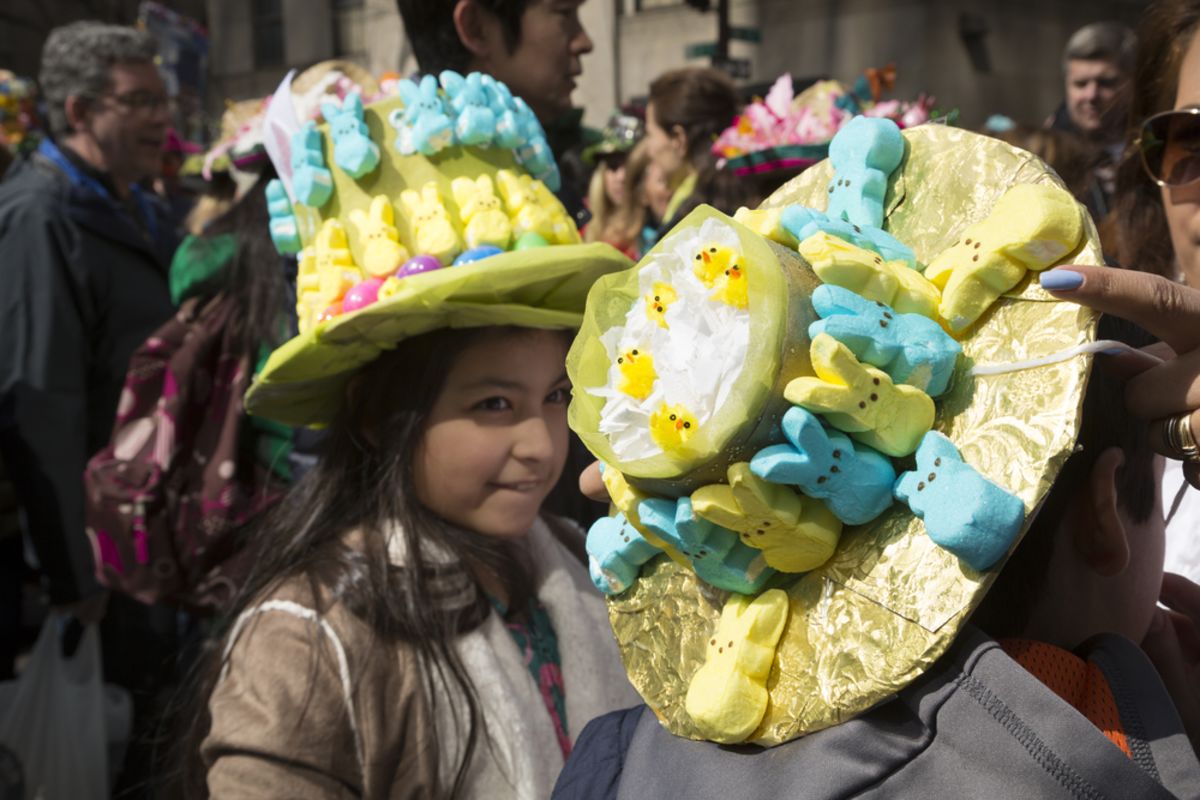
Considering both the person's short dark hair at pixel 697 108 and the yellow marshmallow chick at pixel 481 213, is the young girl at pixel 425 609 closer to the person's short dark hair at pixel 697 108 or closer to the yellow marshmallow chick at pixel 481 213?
the yellow marshmallow chick at pixel 481 213

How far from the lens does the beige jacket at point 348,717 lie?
184 cm

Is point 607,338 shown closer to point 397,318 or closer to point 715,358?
point 715,358

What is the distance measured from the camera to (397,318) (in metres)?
2.04

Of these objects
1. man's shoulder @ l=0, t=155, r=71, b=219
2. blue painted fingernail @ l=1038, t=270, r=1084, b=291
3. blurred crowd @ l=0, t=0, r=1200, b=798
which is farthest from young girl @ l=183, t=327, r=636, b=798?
man's shoulder @ l=0, t=155, r=71, b=219

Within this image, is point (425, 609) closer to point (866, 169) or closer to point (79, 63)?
point (866, 169)

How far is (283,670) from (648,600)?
877 millimetres

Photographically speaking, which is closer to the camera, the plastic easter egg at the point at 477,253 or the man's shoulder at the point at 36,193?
the plastic easter egg at the point at 477,253

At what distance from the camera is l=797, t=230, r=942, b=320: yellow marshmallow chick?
40.3 inches

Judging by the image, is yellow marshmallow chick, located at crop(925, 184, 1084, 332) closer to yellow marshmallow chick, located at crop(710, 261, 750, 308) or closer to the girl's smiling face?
yellow marshmallow chick, located at crop(710, 261, 750, 308)

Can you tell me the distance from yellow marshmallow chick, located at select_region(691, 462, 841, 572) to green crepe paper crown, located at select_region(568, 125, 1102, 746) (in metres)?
0.02

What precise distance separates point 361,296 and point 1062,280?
133 centimetres

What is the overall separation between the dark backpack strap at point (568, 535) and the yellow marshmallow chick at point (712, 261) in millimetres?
1405

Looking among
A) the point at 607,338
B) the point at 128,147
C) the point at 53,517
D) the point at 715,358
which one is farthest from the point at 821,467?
the point at 128,147

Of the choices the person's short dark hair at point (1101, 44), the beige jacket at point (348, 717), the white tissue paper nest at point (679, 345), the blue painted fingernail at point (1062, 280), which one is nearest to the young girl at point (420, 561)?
the beige jacket at point (348, 717)
